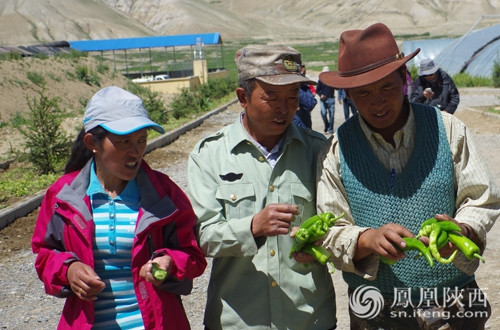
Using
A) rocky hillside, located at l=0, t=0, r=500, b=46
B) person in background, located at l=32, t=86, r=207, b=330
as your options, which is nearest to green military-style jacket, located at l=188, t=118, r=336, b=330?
person in background, located at l=32, t=86, r=207, b=330

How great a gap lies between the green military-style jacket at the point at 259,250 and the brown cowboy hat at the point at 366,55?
1.19ft

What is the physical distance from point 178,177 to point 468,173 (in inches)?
371

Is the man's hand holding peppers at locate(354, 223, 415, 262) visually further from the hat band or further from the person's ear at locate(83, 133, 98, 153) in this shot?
the person's ear at locate(83, 133, 98, 153)

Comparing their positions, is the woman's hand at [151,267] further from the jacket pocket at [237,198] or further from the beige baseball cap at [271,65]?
the beige baseball cap at [271,65]

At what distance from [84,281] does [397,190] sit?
124cm

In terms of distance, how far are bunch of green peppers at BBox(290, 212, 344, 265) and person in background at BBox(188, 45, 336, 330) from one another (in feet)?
0.64

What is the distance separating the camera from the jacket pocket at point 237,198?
9.69 feet

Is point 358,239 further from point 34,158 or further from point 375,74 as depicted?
point 34,158

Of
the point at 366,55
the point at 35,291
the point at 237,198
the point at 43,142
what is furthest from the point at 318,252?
the point at 43,142

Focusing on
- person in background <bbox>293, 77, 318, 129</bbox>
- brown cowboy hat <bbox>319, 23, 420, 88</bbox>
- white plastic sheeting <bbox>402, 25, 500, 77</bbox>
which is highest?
white plastic sheeting <bbox>402, 25, 500, 77</bbox>

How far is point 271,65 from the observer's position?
2.96m

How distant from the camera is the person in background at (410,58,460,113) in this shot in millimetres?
10367

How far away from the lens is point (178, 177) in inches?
469

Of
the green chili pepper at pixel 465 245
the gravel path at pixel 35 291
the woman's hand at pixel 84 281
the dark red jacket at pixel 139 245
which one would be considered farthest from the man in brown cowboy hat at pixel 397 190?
the gravel path at pixel 35 291
